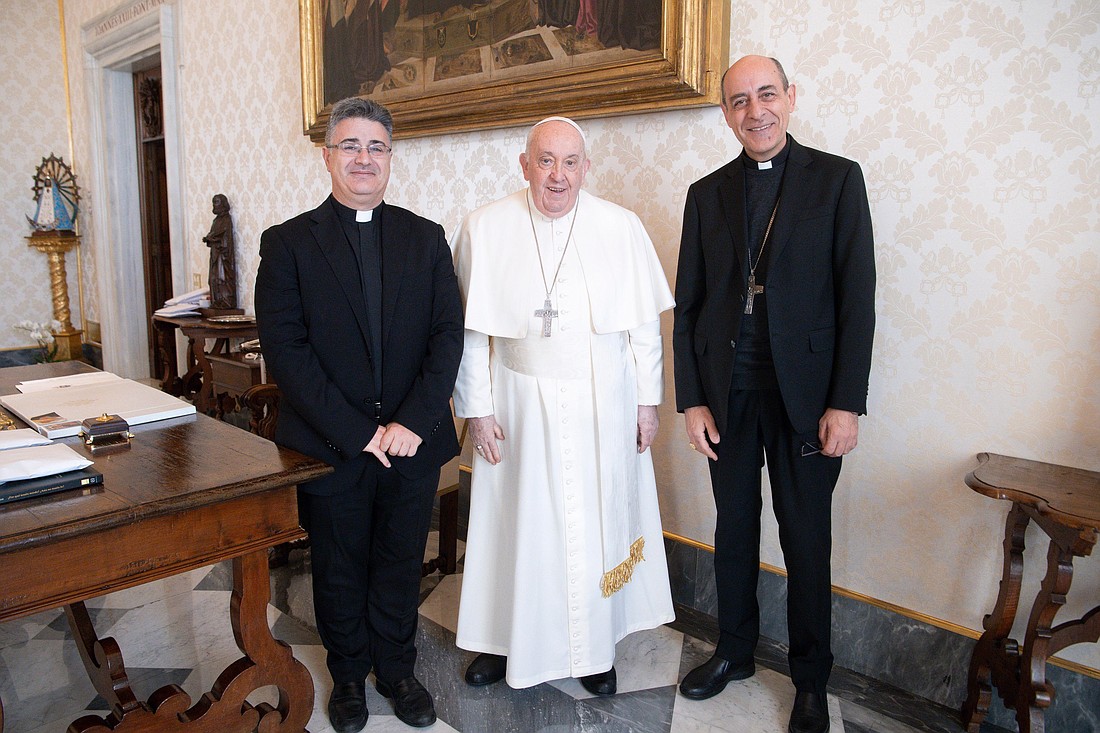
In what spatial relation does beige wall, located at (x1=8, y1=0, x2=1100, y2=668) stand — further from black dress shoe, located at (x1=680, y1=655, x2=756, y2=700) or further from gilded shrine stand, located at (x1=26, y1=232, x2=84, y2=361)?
gilded shrine stand, located at (x1=26, y1=232, x2=84, y2=361)

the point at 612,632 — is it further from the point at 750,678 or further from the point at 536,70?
the point at 536,70

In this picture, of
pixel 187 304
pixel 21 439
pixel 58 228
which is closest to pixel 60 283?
pixel 58 228

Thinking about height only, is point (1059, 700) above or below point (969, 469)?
below

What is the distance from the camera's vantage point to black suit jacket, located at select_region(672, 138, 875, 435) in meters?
2.29

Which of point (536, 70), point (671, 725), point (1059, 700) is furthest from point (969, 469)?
point (536, 70)

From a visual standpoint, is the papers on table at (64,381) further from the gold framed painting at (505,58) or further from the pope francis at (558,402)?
the gold framed painting at (505,58)

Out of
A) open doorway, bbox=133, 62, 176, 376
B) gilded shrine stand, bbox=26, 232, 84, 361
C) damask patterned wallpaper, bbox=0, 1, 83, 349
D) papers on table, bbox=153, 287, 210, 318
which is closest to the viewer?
papers on table, bbox=153, 287, 210, 318

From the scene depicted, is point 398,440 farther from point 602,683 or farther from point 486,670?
point 602,683

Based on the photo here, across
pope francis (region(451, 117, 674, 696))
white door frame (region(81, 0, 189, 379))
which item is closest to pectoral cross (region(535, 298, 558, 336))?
pope francis (region(451, 117, 674, 696))

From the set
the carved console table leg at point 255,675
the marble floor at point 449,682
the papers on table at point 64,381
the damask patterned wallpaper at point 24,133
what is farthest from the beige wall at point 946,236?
the damask patterned wallpaper at point 24,133

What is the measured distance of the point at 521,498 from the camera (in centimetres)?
262

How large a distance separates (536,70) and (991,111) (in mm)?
1863

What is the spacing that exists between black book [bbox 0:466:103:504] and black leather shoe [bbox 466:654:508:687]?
4.79 feet

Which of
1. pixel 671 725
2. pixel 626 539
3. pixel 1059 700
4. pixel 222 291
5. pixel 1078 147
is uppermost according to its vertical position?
pixel 1078 147
